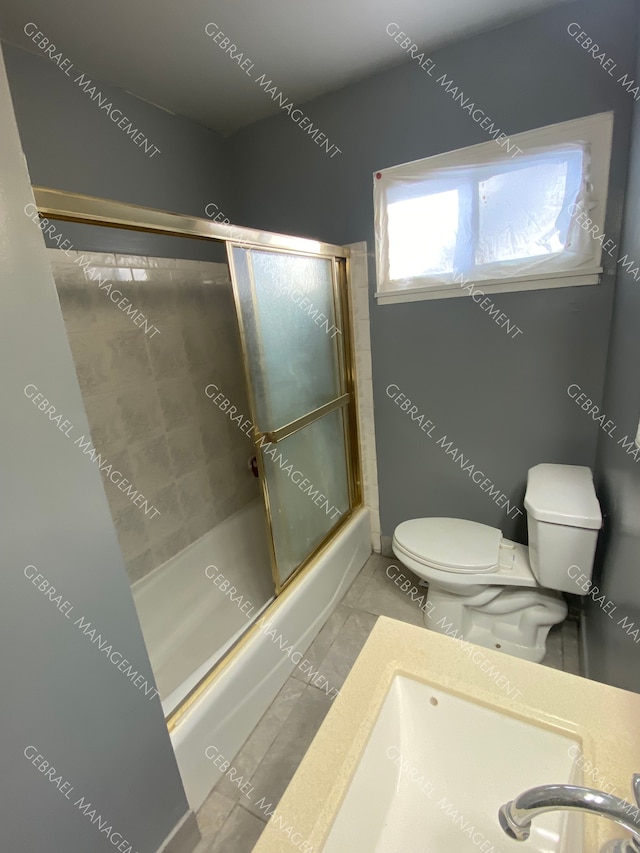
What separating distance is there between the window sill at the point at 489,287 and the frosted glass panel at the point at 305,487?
2.11 ft

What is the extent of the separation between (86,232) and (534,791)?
1992 mm

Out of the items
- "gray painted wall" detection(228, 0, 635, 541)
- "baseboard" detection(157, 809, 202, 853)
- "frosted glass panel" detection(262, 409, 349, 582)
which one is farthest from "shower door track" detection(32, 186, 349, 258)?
"baseboard" detection(157, 809, 202, 853)

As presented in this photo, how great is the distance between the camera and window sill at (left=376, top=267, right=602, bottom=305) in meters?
1.50

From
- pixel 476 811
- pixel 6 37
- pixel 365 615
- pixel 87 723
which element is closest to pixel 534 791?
pixel 476 811

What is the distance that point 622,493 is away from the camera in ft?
3.81

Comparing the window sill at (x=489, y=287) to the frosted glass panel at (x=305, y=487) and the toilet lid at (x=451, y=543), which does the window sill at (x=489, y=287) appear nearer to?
the frosted glass panel at (x=305, y=487)

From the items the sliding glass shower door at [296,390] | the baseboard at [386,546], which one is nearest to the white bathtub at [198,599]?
the sliding glass shower door at [296,390]

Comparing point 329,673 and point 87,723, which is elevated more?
point 87,723

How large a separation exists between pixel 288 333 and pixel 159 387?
0.69 meters

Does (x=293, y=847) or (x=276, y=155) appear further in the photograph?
(x=276, y=155)

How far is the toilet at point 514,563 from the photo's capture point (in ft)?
4.66

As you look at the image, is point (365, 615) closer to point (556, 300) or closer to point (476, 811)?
point (476, 811)

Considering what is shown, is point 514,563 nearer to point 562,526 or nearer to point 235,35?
point 562,526

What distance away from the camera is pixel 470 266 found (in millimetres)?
1684
